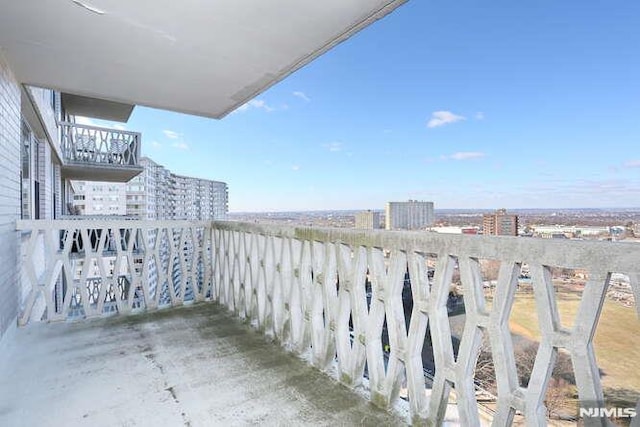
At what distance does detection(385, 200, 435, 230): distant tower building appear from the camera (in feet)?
7.20

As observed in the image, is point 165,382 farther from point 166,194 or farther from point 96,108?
point 166,194

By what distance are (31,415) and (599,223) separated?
312 centimetres

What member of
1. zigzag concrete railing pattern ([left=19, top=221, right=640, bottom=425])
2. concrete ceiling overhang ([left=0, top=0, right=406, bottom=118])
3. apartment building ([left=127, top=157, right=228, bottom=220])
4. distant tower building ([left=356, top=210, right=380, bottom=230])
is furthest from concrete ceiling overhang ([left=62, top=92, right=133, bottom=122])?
apartment building ([left=127, top=157, right=228, bottom=220])

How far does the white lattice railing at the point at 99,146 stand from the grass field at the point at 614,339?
9.96 m

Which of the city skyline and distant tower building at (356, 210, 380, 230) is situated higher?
the city skyline

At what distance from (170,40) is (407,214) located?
7.73 ft

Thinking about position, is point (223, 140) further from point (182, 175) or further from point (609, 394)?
point (182, 175)

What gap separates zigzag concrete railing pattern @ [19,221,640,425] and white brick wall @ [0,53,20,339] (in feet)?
0.63

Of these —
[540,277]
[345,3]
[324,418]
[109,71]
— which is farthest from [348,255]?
[109,71]

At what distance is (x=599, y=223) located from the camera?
143cm

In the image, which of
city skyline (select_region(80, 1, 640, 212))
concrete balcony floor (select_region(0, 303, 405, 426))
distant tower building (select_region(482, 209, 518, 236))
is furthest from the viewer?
city skyline (select_region(80, 1, 640, 212))

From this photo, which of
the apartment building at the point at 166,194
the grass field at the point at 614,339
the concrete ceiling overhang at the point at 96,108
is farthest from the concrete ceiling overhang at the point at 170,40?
the apartment building at the point at 166,194

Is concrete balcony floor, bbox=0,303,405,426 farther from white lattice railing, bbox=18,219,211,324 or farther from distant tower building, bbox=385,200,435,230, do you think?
distant tower building, bbox=385,200,435,230

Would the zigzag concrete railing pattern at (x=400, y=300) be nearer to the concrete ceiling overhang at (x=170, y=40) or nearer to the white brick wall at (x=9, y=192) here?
the white brick wall at (x=9, y=192)
